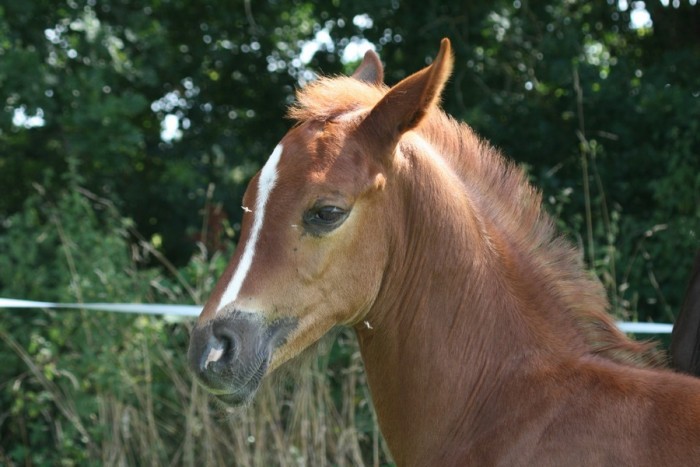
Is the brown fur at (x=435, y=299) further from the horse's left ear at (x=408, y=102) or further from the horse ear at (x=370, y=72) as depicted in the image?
the horse ear at (x=370, y=72)

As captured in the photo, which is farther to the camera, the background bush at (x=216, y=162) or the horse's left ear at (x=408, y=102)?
the background bush at (x=216, y=162)

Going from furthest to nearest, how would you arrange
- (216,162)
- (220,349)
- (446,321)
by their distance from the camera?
1. (216,162)
2. (446,321)
3. (220,349)

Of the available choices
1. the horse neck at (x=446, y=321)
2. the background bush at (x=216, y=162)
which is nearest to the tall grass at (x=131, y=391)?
the background bush at (x=216, y=162)

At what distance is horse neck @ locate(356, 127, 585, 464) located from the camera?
2.63 m

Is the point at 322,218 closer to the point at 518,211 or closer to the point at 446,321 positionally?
the point at 446,321

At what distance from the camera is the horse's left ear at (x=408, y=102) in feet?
8.31

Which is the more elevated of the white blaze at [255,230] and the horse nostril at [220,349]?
the white blaze at [255,230]

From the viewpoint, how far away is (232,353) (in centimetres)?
243

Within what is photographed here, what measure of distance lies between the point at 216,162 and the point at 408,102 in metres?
5.76

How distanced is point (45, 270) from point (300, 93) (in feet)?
13.6

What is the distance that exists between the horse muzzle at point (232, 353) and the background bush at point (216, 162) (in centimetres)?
241

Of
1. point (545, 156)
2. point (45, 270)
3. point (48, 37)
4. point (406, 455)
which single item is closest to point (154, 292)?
point (45, 270)

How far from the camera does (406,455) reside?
8.80 feet

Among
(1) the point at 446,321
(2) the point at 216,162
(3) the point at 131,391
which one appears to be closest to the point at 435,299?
(1) the point at 446,321
